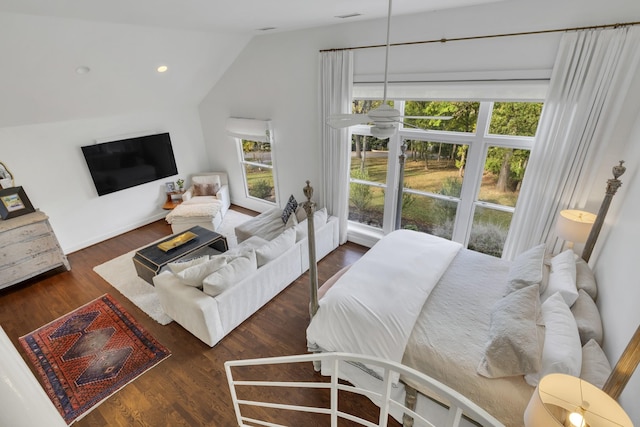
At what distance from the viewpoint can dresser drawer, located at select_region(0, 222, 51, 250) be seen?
3891 mm

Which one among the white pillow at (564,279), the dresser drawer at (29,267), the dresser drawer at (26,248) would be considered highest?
the white pillow at (564,279)

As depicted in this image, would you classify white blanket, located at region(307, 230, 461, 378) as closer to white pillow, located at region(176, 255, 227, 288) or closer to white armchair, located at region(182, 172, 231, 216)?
white pillow, located at region(176, 255, 227, 288)

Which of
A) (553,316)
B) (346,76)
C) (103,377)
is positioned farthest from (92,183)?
(553,316)

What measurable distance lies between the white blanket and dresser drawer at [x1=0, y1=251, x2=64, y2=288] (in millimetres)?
4076

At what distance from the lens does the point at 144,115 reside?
546 centimetres

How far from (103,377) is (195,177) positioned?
4.00 m

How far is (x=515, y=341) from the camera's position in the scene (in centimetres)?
202

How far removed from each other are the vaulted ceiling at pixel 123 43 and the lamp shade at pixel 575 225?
227 cm

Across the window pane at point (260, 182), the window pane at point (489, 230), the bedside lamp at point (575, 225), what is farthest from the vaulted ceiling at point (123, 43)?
the window pane at point (489, 230)

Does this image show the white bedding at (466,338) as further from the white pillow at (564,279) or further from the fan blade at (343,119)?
the fan blade at (343,119)

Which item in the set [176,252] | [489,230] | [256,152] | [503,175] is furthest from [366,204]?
[176,252]

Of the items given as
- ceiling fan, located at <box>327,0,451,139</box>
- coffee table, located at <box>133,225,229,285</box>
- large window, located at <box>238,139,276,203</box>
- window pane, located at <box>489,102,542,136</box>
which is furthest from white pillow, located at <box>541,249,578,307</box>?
large window, located at <box>238,139,276,203</box>

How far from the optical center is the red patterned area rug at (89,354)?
281 centimetres

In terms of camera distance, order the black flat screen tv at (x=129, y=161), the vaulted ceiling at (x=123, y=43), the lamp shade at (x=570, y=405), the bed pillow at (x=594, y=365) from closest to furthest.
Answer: the lamp shade at (x=570, y=405) < the bed pillow at (x=594, y=365) < the vaulted ceiling at (x=123, y=43) < the black flat screen tv at (x=129, y=161)
